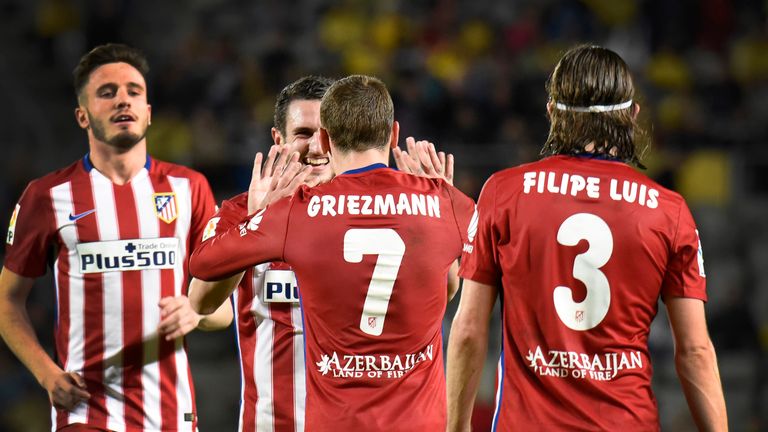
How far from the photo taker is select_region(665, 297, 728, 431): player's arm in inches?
124

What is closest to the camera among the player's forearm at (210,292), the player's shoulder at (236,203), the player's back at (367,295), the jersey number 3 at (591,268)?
the jersey number 3 at (591,268)

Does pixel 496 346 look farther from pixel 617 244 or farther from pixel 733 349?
pixel 617 244

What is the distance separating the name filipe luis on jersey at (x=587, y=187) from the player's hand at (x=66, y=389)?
2.47 metres

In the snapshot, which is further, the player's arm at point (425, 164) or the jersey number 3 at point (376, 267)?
the player's arm at point (425, 164)

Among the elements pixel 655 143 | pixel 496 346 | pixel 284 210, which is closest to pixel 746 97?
pixel 655 143

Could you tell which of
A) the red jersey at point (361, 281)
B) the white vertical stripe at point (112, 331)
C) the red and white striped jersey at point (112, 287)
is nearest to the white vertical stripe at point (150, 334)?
the red and white striped jersey at point (112, 287)

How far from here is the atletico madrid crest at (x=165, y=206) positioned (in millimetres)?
4832

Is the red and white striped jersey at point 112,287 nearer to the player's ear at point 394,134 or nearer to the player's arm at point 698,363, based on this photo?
the player's ear at point 394,134

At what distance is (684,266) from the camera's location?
3.16 meters

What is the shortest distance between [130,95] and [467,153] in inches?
226

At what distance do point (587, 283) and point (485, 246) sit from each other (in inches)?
14.0

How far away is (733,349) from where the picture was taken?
961cm

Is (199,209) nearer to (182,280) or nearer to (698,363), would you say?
(182,280)

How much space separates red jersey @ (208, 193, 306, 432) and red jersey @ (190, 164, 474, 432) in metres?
0.62
